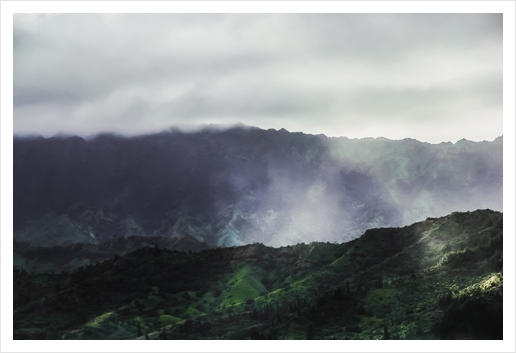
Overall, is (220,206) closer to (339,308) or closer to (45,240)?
(45,240)

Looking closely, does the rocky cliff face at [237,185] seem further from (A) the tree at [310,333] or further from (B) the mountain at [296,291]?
(A) the tree at [310,333]

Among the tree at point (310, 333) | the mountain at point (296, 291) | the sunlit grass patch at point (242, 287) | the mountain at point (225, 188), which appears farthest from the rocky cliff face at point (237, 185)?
the tree at point (310, 333)

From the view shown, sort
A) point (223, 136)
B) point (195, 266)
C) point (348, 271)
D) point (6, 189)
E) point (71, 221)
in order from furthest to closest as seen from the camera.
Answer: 1. point (223, 136)
2. point (71, 221)
3. point (195, 266)
4. point (348, 271)
5. point (6, 189)

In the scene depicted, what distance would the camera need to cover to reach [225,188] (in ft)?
466

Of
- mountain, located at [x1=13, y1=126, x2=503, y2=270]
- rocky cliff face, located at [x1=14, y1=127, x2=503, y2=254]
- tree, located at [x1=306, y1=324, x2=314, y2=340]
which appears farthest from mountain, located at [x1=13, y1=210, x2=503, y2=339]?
rocky cliff face, located at [x1=14, y1=127, x2=503, y2=254]

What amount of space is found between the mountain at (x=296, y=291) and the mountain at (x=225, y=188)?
25.9m

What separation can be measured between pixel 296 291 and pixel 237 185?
69455mm

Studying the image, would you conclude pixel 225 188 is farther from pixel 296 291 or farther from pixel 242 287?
pixel 296 291

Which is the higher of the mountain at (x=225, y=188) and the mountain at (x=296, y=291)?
the mountain at (x=225, y=188)

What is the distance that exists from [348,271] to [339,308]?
12.9 metres

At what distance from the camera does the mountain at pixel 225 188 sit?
375ft

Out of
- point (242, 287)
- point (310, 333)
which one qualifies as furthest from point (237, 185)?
point (310, 333)

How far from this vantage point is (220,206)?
14150 centimetres

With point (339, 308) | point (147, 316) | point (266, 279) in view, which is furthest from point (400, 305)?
point (147, 316)
